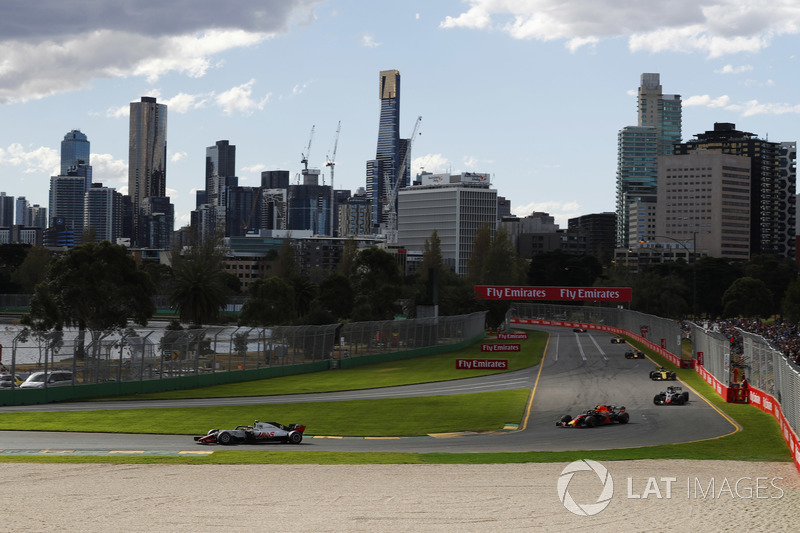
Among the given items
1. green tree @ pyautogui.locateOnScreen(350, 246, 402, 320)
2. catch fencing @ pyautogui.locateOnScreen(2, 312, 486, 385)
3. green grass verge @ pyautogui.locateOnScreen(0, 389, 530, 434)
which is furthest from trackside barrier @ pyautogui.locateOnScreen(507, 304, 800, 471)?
green tree @ pyautogui.locateOnScreen(350, 246, 402, 320)

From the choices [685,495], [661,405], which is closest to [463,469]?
[685,495]

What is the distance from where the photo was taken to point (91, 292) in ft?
306

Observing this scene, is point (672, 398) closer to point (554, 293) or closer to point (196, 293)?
point (554, 293)

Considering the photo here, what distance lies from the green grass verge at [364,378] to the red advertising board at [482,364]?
736 mm

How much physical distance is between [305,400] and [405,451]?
19366 millimetres

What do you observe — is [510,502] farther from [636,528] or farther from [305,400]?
[305,400]

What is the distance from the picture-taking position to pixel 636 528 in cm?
1922

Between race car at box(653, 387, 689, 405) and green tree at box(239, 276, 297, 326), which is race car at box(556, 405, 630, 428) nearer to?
race car at box(653, 387, 689, 405)

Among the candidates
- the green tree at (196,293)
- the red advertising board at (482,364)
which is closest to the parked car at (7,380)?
the red advertising board at (482,364)

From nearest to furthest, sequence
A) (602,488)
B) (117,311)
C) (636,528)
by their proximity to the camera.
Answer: (636,528) < (602,488) < (117,311)

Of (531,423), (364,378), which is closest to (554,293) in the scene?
(364,378)

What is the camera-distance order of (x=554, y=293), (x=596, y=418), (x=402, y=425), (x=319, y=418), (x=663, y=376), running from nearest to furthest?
1. (x=596, y=418)
2. (x=402, y=425)
3. (x=319, y=418)
4. (x=663, y=376)
5. (x=554, y=293)

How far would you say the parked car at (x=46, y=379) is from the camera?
4709cm

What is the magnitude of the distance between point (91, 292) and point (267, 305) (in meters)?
21.7
